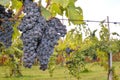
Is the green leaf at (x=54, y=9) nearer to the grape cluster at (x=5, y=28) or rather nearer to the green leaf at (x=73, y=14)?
the green leaf at (x=73, y=14)

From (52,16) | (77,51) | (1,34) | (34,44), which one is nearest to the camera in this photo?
(34,44)

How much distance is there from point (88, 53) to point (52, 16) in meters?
8.75

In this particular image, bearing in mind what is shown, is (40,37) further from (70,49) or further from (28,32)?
(70,49)

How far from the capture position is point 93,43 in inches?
407

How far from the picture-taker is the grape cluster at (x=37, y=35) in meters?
1.56

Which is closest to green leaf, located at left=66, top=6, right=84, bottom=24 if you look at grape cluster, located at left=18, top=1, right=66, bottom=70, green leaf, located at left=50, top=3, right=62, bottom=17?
green leaf, located at left=50, top=3, right=62, bottom=17

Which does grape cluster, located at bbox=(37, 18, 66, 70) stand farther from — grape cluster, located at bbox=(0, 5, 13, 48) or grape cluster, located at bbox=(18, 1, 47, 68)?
grape cluster, located at bbox=(0, 5, 13, 48)

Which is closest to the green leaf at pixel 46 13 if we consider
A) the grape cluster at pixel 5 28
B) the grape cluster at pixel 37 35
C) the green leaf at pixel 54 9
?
the grape cluster at pixel 37 35

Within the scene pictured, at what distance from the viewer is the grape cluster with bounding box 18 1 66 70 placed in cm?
156

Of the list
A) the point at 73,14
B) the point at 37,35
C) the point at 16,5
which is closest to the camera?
the point at 37,35

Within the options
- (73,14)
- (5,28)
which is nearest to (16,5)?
(5,28)

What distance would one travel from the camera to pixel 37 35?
5.11 feet

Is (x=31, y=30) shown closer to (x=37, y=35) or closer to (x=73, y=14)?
(x=37, y=35)

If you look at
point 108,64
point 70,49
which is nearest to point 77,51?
point 70,49
